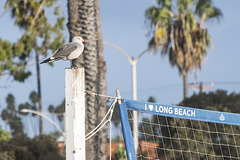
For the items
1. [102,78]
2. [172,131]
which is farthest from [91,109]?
[172,131]

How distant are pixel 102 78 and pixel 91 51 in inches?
38.8

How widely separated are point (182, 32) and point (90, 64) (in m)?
23.2

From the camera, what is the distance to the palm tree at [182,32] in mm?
34000

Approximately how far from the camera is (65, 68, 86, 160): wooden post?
21.0 ft

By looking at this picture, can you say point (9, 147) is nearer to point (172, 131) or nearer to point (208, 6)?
point (172, 131)

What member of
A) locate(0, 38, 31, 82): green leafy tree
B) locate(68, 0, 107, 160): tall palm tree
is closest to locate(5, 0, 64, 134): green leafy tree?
locate(0, 38, 31, 82): green leafy tree

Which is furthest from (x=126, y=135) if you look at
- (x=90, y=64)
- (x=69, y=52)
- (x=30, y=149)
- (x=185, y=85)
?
(x=185, y=85)

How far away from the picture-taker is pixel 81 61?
11.9 m

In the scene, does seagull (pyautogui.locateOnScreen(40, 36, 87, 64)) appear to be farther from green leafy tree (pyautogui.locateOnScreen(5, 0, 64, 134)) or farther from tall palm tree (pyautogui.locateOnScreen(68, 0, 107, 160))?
green leafy tree (pyautogui.locateOnScreen(5, 0, 64, 134))

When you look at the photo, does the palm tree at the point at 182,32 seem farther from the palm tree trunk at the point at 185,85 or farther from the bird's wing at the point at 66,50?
the bird's wing at the point at 66,50

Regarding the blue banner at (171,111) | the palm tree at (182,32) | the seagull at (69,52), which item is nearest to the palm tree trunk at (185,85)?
the palm tree at (182,32)

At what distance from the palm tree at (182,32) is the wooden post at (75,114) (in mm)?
27153

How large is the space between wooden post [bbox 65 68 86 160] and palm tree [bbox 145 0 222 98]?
27.2 meters

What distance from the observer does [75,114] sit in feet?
21.1
